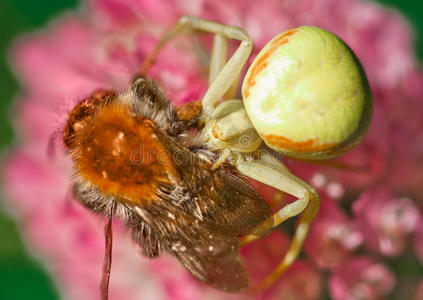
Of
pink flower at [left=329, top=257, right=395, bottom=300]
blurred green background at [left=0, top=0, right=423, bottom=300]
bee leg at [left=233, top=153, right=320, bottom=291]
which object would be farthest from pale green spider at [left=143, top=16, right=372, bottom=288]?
blurred green background at [left=0, top=0, right=423, bottom=300]

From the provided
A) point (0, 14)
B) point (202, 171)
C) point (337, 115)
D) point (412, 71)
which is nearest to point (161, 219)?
point (202, 171)

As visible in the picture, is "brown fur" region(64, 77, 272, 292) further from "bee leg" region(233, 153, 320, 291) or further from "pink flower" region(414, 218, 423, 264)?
"pink flower" region(414, 218, 423, 264)

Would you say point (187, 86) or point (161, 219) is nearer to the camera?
point (161, 219)

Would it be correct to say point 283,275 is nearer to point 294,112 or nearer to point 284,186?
point 284,186

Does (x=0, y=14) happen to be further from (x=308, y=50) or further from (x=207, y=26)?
(x=308, y=50)

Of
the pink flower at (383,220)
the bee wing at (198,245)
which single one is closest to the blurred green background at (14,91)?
the pink flower at (383,220)

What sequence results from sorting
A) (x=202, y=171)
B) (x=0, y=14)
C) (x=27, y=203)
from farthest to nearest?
(x=0, y=14)
(x=27, y=203)
(x=202, y=171)

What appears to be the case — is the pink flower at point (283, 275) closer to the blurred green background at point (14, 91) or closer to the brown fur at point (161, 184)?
the brown fur at point (161, 184)

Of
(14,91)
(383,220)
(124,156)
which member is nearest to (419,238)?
(383,220)
